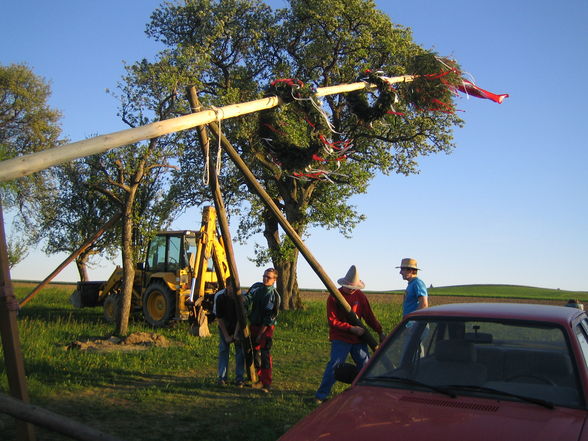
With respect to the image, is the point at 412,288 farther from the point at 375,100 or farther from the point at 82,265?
the point at 82,265

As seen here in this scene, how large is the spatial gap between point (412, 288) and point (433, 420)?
4.72 meters

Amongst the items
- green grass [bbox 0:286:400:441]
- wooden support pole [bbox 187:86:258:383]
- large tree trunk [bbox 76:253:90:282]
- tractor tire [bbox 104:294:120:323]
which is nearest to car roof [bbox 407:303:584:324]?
green grass [bbox 0:286:400:441]

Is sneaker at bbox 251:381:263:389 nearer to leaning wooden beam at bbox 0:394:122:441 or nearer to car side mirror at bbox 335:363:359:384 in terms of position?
car side mirror at bbox 335:363:359:384

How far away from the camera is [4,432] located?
650cm

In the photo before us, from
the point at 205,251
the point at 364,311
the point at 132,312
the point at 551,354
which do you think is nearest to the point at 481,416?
the point at 551,354

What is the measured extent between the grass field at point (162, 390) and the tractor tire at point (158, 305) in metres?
2.10

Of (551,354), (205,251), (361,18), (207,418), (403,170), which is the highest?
(361,18)

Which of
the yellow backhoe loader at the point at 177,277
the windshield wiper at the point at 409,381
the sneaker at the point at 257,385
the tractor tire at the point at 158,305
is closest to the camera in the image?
the windshield wiper at the point at 409,381

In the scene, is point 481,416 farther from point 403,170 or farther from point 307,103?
point 403,170

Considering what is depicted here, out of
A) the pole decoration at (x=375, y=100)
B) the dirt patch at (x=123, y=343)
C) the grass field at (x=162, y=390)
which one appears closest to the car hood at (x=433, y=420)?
the grass field at (x=162, y=390)

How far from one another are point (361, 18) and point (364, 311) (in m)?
15.4

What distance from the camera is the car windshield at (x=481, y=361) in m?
4.06

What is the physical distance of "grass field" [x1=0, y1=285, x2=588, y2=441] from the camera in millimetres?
6910

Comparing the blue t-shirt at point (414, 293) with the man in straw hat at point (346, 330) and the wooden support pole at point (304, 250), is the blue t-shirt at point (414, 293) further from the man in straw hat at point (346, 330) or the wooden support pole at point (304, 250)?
the wooden support pole at point (304, 250)
